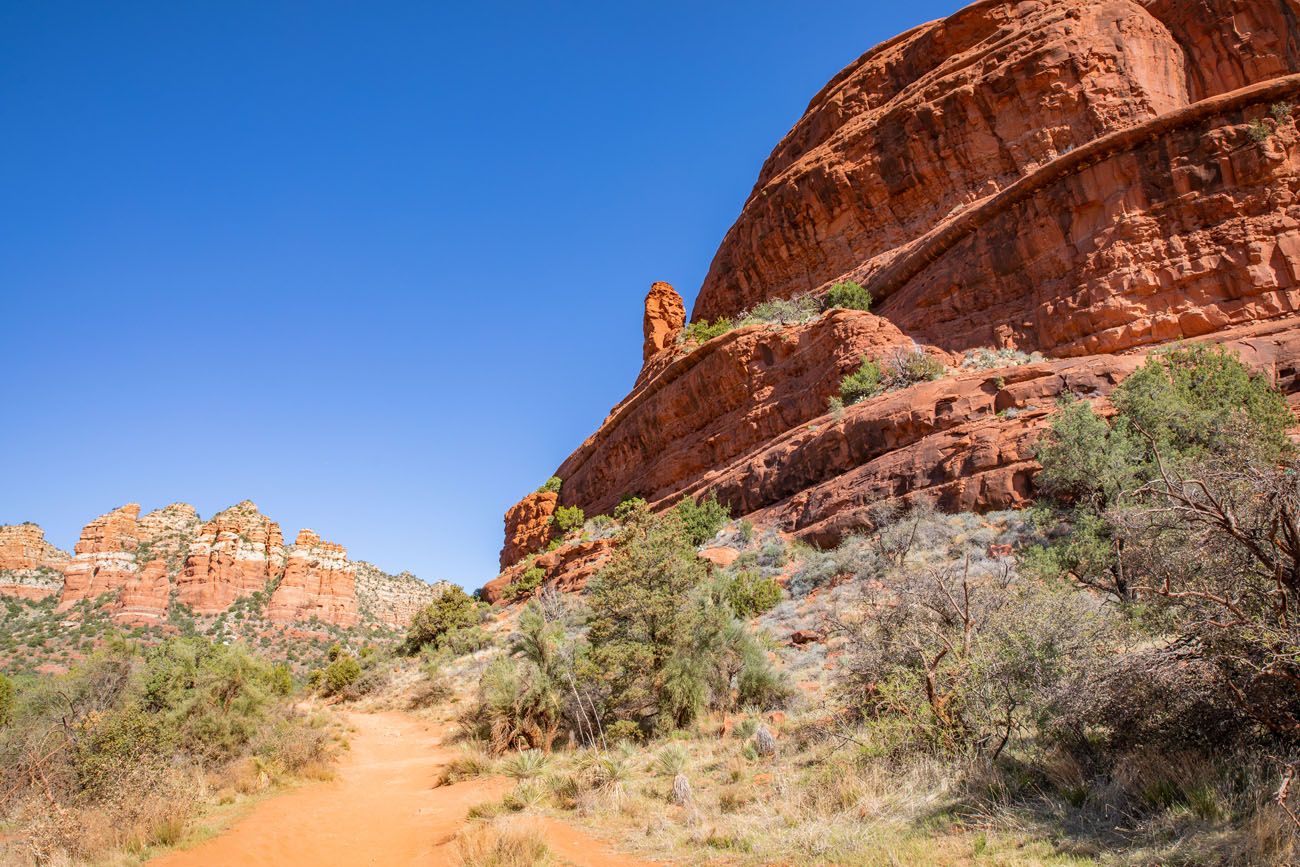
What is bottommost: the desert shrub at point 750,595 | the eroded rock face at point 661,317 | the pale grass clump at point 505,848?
the pale grass clump at point 505,848

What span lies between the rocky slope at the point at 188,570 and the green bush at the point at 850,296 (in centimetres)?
4660

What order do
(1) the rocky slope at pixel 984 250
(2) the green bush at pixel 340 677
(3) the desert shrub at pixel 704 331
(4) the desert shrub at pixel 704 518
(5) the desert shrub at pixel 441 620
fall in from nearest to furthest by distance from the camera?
(1) the rocky slope at pixel 984 250, (4) the desert shrub at pixel 704 518, (2) the green bush at pixel 340 677, (5) the desert shrub at pixel 441 620, (3) the desert shrub at pixel 704 331

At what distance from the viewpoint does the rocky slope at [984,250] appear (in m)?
19.5

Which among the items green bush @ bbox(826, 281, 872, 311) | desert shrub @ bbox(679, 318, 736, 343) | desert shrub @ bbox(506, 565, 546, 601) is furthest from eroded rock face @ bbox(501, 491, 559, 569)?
green bush @ bbox(826, 281, 872, 311)

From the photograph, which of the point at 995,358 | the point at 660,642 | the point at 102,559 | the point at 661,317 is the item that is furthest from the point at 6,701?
the point at 102,559

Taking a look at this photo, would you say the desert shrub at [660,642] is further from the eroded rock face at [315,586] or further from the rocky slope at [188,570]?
the eroded rock face at [315,586]

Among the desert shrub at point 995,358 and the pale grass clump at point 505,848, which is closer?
the pale grass clump at point 505,848

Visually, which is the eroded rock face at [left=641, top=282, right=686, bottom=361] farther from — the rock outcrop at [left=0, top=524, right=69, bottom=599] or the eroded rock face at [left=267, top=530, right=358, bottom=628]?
the rock outcrop at [left=0, top=524, right=69, bottom=599]

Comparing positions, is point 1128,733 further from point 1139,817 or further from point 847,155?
point 847,155

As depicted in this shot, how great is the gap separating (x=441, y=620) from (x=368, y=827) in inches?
948

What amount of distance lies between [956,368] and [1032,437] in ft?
23.4

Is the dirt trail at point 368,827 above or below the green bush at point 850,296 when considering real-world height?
below

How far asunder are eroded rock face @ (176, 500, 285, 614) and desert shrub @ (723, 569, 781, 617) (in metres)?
54.9

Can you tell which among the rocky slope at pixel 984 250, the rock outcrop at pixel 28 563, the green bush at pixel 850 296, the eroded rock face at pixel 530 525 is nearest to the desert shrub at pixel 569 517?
the rocky slope at pixel 984 250
